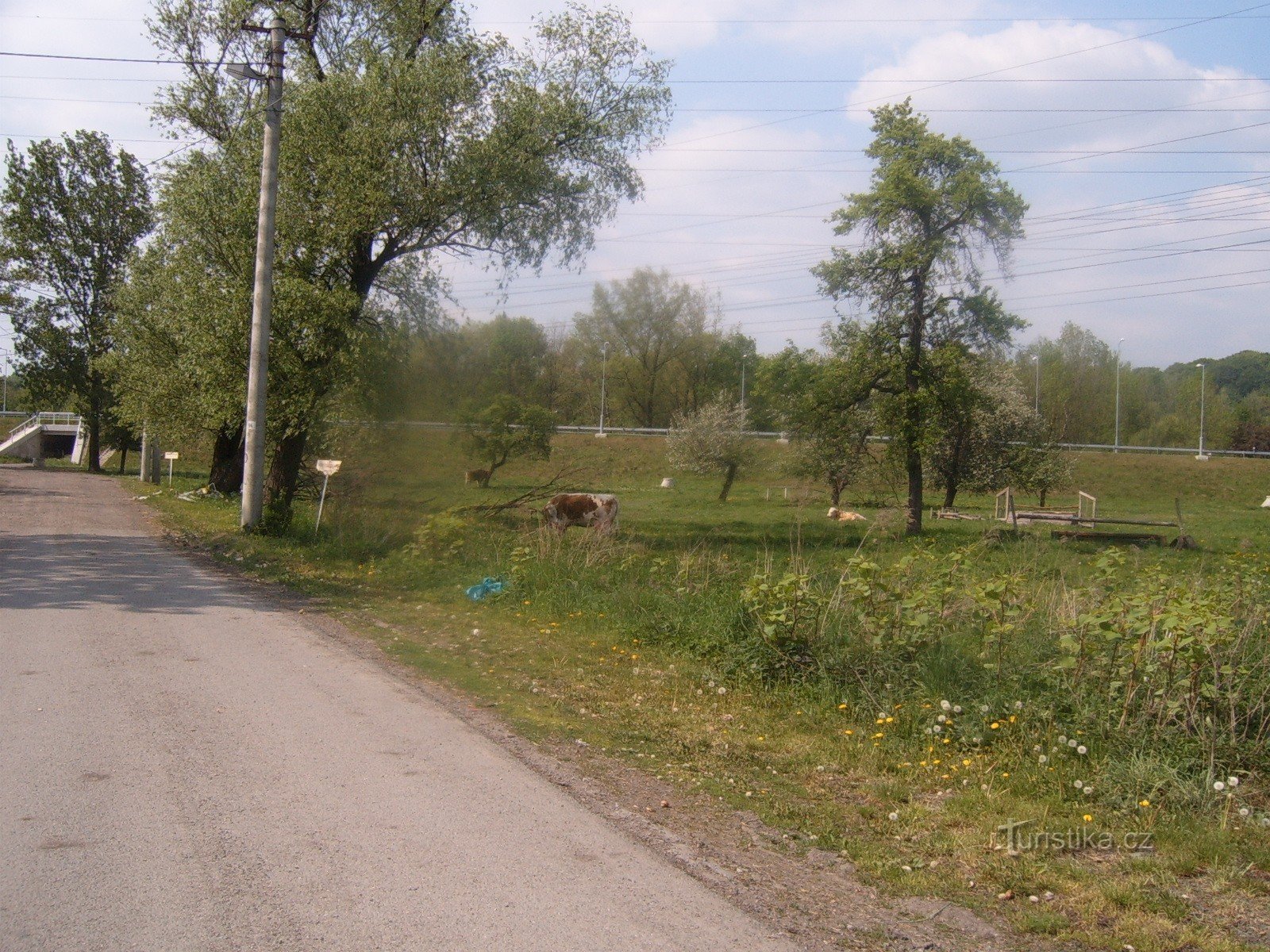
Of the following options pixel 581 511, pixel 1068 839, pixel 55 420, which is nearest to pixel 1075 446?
pixel 581 511

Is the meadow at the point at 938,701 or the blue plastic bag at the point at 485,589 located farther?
the blue plastic bag at the point at 485,589

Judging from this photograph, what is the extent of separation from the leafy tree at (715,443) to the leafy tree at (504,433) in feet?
70.4

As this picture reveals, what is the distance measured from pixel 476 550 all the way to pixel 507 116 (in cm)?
1008

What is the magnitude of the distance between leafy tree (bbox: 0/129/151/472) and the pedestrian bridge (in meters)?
9.33

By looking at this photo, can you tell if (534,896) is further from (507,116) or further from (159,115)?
(159,115)

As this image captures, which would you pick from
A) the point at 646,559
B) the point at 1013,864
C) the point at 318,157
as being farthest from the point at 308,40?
the point at 1013,864

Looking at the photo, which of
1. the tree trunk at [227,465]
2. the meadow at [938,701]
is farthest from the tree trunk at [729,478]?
the meadow at [938,701]

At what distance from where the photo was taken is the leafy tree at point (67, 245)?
173ft

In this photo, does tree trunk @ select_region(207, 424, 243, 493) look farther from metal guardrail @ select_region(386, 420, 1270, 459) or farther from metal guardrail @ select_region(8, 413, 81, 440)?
metal guardrail @ select_region(8, 413, 81, 440)

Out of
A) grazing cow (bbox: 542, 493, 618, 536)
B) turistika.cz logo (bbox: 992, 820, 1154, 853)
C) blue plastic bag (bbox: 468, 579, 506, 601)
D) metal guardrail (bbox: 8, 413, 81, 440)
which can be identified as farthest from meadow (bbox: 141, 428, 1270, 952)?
metal guardrail (bbox: 8, 413, 81, 440)

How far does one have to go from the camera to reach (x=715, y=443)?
46094 millimetres

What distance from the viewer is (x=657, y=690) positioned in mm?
8773

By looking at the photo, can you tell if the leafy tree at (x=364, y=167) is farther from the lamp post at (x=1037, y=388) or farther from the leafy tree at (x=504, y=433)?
the lamp post at (x=1037, y=388)

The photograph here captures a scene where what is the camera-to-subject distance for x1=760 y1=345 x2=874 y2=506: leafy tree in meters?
30.6
